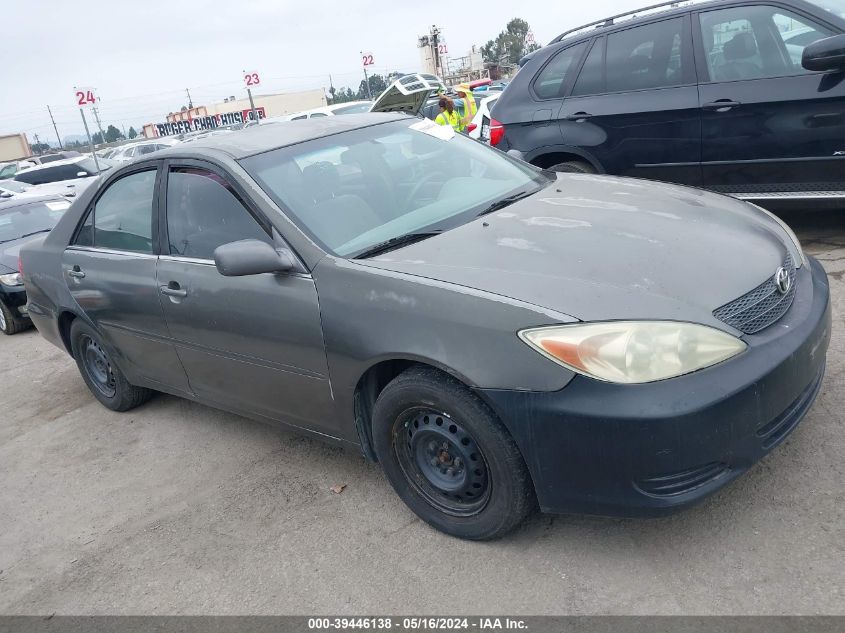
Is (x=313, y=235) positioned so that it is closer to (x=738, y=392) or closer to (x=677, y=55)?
(x=738, y=392)

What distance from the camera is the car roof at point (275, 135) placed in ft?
11.5

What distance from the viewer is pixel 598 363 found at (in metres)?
2.26

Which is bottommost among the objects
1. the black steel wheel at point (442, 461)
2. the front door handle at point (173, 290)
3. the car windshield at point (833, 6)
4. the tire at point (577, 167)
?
the black steel wheel at point (442, 461)

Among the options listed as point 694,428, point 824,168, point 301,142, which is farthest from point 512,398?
point 824,168

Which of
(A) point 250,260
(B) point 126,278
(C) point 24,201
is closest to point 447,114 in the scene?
(C) point 24,201

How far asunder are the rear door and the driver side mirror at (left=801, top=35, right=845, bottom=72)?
865 millimetres

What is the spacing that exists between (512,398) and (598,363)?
30cm

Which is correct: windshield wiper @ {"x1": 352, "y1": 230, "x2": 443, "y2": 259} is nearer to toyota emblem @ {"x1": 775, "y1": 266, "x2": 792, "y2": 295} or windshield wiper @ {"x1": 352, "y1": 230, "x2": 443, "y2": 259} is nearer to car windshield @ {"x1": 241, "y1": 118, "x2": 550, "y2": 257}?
car windshield @ {"x1": 241, "y1": 118, "x2": 550, "y2": 257}

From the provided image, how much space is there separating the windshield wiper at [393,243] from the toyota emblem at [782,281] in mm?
1334

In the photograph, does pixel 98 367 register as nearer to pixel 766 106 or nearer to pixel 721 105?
pixel 721 105

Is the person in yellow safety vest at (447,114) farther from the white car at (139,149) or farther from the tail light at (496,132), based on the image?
the white car at (139,149)

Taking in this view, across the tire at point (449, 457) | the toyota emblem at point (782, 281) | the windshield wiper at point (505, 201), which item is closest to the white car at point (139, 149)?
the windshield wiper at point (505, 201)

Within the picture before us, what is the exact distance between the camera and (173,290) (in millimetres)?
3600

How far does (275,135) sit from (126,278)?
1153mm
